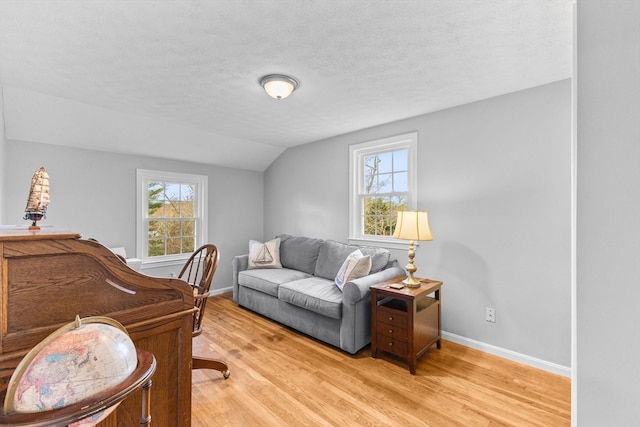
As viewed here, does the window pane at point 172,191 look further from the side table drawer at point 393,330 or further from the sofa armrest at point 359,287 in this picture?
the side table drawer at point 393,330

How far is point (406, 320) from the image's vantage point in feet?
7.97

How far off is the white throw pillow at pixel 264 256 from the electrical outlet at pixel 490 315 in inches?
102

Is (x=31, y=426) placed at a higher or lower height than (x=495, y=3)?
lower

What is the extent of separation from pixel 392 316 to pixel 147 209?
11.7ft

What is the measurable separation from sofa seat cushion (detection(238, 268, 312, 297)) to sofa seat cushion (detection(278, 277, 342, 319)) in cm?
16

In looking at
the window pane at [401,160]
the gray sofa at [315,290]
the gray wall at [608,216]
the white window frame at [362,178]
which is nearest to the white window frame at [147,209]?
the gray sofa at [315,290]

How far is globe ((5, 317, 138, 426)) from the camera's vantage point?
0.66m

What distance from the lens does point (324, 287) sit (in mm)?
3164

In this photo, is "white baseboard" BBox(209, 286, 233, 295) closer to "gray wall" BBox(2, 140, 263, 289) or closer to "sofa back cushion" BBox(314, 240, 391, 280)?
"gray wall" BBox(2, 140, 263, 289)

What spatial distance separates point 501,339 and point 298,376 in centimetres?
189


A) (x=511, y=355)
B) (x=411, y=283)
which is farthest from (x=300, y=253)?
(x=511, y=355)

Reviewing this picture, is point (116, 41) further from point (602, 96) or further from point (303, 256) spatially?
point (303, 256)

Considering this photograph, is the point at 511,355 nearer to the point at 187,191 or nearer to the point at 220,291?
the point at 220,291

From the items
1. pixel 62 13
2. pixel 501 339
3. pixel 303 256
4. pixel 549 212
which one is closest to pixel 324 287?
pixel 303 256
